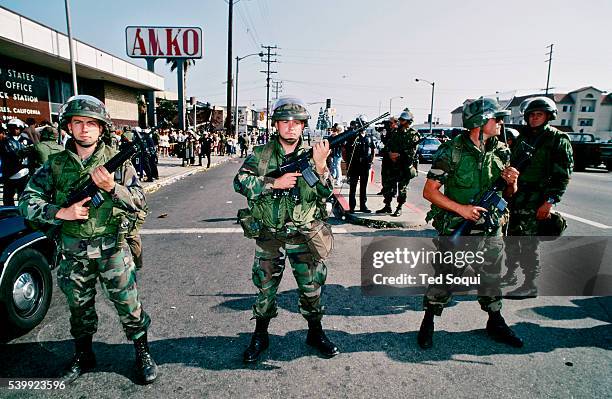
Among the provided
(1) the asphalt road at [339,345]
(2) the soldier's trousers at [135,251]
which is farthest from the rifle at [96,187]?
(1) the asphalt road at [339,345]

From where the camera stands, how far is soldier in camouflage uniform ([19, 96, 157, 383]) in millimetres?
2338

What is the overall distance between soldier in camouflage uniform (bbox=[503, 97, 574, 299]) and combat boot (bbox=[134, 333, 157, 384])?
3.57 m

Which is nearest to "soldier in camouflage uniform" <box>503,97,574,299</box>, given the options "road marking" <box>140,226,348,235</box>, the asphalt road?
the asphalt road

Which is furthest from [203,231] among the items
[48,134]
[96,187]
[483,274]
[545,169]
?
[545,169]

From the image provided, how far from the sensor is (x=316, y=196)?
2752 millimetres

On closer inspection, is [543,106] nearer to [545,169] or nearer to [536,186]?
[545,169]

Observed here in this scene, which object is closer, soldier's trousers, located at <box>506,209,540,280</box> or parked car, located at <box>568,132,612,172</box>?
soldier's trousers, located at <box>506,209,540,280</box>

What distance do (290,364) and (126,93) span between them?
1047 inches

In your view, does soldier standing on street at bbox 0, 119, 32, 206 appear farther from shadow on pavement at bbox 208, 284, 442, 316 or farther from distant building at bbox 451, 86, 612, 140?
distant building at bbox 451, 86, 612, 140

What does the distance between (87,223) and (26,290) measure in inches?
45.9

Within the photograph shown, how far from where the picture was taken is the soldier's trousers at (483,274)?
2.91 m

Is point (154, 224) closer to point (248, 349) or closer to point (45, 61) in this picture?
point (248, 349)

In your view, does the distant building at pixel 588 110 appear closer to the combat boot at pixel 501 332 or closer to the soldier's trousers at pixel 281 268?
the combat boot at pixel 501 332

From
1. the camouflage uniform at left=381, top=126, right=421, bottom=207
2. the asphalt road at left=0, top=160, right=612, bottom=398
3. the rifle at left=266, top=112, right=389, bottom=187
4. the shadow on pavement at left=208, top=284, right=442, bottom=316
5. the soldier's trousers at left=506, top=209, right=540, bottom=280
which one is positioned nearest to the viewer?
the asphalt road at left=0, top=160, right=612, bottom=398
